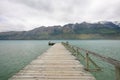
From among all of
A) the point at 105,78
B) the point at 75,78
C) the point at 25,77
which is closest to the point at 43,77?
the point at 25,77

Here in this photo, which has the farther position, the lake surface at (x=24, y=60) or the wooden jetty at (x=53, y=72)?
the lake surface at (x=24, y=60)

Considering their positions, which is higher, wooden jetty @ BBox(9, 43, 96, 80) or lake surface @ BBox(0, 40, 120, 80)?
wooden jetty @ BBox(9, 43, 96, 80)

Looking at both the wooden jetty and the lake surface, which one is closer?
the wooden jetty

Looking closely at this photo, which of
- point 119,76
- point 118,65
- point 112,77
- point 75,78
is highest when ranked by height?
point 118,65

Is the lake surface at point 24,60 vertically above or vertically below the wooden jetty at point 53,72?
below

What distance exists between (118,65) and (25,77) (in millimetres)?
4460

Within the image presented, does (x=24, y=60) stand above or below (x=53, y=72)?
below

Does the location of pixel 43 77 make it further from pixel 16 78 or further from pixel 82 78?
pixel 82 78

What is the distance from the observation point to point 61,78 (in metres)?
6.56

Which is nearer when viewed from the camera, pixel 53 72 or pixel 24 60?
pixel 53 72

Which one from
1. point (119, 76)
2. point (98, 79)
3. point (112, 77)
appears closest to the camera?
point (119, 76)

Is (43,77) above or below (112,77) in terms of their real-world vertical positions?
above

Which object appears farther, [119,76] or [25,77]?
[25,77]

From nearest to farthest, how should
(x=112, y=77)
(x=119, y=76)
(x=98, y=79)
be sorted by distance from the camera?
1. (x=119, y=76)
2. (x=98, y=79)
3. (x=112, y=77)
